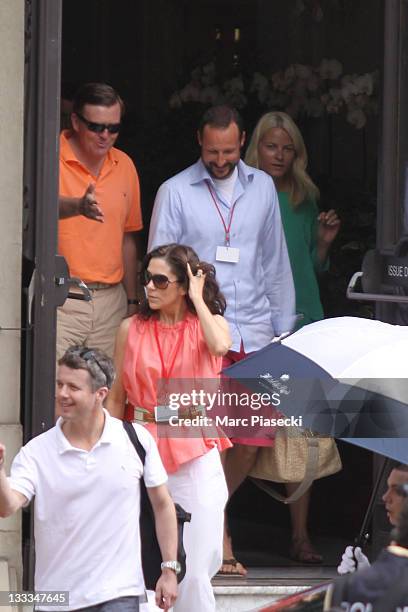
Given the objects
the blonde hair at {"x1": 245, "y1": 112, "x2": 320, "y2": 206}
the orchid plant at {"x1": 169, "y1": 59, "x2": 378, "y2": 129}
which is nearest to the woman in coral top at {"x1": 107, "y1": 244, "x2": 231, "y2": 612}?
the blonde hair at {"x1": 245, "y1": 112, "x2": 320, "y2": 206}

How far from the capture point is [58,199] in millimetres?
6926

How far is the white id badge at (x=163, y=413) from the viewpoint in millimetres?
6641

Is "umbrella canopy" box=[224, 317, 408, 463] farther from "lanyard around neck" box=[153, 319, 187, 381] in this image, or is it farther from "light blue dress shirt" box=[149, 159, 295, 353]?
"light blue dress shirt" box=[149, 159, 295, 353]

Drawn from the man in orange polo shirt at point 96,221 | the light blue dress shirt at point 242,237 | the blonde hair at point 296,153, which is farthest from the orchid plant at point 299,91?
the man in orange polo shirt at point 96,221

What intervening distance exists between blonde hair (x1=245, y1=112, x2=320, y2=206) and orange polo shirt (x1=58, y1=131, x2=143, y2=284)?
75cm

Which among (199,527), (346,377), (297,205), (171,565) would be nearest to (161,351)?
(199,527)

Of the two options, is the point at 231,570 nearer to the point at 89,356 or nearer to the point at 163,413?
the point at 163,413

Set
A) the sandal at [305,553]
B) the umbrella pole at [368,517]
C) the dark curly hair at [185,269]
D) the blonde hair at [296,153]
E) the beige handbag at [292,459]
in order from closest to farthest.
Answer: the umbrella pole at [368,517] → the dark curly hair at [185,269] → the beige handbag at [292,459] → the sandal at [305,553] → the blonde hair at [296,153]

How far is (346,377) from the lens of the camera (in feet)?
19.5

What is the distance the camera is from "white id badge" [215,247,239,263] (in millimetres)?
7352

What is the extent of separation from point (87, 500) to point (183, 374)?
1.20 meters

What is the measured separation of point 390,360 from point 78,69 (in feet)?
13.7

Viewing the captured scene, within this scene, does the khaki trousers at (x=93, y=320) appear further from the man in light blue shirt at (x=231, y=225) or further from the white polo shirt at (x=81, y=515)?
the white polo shirt at (x=81, y=515)

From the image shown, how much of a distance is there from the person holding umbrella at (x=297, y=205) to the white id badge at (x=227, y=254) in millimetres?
631
